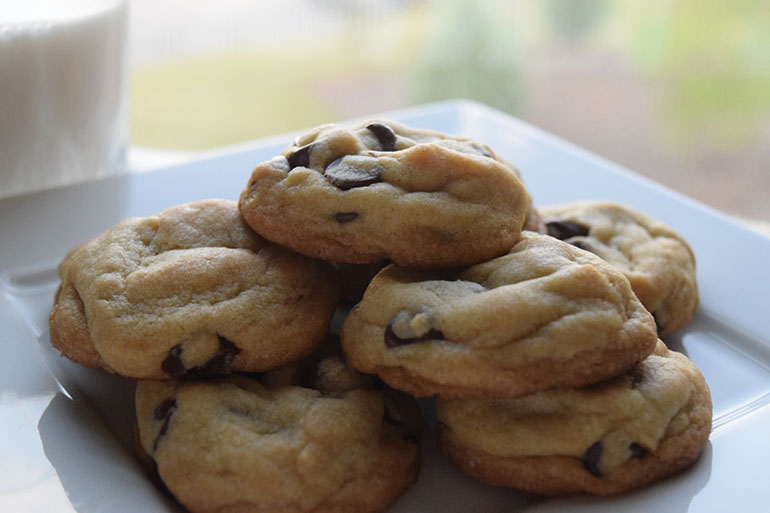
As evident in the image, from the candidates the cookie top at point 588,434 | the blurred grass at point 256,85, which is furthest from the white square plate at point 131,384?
the blurred grass at point 256,85

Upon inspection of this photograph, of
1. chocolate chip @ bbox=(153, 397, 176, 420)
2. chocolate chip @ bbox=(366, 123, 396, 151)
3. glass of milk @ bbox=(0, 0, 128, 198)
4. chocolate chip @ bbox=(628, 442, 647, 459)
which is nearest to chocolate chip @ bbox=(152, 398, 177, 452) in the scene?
chocolate chip @ bbox=(153, 397, 176, 420)

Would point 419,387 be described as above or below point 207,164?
above

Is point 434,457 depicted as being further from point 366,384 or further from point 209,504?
point 209,504

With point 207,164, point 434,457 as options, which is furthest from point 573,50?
point 434,457

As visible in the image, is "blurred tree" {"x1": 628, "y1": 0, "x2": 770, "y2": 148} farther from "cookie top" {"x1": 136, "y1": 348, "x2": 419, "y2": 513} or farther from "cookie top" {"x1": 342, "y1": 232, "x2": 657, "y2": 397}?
"cookie top" {"x1": 136, "y1": 348, "x2": 419, "y2": 513}

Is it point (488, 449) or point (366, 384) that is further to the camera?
point (366, 384)

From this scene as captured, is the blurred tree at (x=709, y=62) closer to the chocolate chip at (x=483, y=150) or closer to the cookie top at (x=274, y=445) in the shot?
the chocolate chip at (x=483, y=150)
